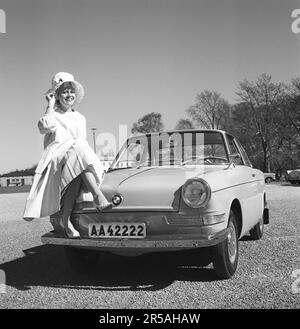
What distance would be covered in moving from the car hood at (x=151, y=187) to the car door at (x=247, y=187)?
0.56 meters

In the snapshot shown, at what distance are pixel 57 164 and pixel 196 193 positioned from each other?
134 cm

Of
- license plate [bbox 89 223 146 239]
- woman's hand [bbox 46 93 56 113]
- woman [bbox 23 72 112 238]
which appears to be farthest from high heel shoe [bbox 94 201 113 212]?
woman's hand [bbox 46 93 56 113]

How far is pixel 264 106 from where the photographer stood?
41.9 metres

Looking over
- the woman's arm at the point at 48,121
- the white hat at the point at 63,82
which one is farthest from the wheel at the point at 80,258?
the white hat at the point at 63,82

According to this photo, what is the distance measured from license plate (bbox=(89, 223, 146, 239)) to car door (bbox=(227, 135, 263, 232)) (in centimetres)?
122

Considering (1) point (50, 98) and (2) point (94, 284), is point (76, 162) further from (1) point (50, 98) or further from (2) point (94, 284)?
(2) point (94, 284)

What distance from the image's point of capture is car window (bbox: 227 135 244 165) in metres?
5.23

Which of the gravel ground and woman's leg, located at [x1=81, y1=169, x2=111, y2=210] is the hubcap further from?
woman's leg, located at [x1=81, y1=169, x2=111, y2=210]

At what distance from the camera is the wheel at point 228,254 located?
4.04 m

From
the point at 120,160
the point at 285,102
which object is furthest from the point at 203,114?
the point at 120,160

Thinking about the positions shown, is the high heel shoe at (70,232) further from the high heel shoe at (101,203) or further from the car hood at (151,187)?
the car hood at (151,187)

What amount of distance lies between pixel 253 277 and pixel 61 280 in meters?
1.91

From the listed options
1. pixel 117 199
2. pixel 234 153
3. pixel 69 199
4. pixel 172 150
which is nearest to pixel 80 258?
pixel 69 199

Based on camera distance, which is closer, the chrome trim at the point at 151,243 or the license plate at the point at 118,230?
the chrome trim at the point at 151,243
